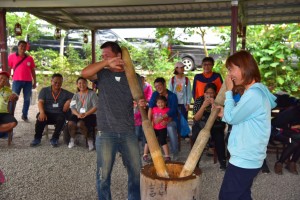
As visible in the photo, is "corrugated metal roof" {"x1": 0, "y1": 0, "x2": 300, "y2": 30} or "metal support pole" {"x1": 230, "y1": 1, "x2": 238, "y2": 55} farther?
"corrugated metal roof" {"x1": 0, "y1": 0, "x2": 300, "y2": 30}

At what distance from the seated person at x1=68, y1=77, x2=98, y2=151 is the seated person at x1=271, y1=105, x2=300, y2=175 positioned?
124 inches

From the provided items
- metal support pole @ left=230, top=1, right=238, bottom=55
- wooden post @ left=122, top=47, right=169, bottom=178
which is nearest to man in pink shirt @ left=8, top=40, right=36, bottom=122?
metal support pole @ left=230, top=1, right=238, bottom=55

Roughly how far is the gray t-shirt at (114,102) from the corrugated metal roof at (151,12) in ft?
8.96

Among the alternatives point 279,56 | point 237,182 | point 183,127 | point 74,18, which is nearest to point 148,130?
point 237,182

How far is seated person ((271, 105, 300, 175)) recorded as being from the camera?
15.2 ft

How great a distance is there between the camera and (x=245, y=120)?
226cm

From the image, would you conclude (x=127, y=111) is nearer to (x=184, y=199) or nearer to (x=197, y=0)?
(x=184, y=199)

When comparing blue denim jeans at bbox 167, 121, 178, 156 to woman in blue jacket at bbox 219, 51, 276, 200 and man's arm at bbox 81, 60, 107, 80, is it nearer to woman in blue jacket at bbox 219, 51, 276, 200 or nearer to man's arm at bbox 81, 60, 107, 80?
man's arm at bbox 81, 60, 107, 80

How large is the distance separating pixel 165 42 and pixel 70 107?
7654 millimetres

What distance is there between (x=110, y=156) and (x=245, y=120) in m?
1.31

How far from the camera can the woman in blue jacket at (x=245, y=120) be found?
221 cm

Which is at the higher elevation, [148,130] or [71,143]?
[148,130]

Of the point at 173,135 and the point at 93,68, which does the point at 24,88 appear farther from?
the point at 93,68

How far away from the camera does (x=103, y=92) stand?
303 cm
